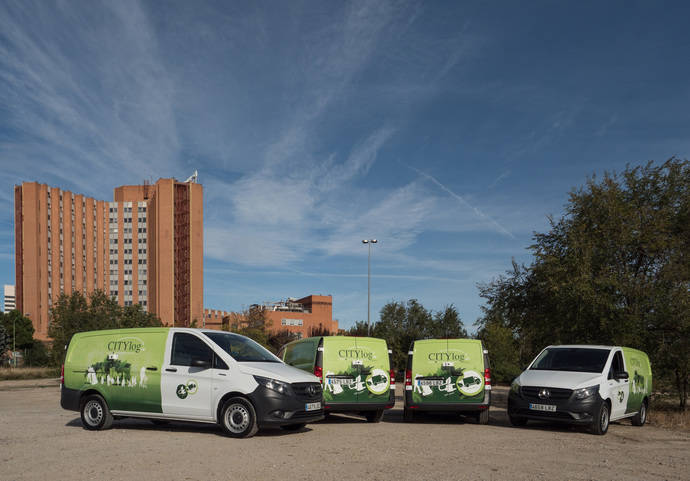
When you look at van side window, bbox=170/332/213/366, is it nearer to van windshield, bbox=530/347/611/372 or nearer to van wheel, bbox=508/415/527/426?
van wheel, bbox=508/415/527/426

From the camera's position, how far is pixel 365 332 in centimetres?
4878

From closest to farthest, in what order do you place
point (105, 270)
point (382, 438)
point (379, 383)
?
point (382, 438) → point (379, 383) → point (105, 270)

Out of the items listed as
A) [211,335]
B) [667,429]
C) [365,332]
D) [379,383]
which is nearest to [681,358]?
[667,429]

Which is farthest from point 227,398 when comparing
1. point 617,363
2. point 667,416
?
point 667,416

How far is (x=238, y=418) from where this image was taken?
10.2 metres

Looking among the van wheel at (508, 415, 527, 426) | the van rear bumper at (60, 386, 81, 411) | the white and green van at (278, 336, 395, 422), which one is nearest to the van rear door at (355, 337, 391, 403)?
the white and green van at (278, 336, 395, 422)

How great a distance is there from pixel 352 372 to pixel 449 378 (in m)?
1.98

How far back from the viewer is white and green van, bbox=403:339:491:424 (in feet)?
41.3

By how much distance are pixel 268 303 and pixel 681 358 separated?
9983 centimetres

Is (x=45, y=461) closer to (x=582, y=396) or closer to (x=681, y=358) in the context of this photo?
(x=582, y=396)

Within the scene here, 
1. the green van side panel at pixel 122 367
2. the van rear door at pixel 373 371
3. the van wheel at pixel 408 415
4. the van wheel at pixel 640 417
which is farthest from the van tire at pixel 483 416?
the green van side panel at pixel 122 367

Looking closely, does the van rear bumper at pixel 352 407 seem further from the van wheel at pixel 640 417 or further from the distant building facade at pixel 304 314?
the distant building facade at pixel 304 314

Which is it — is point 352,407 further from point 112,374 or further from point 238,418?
point 112,374

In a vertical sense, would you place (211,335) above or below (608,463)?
above
